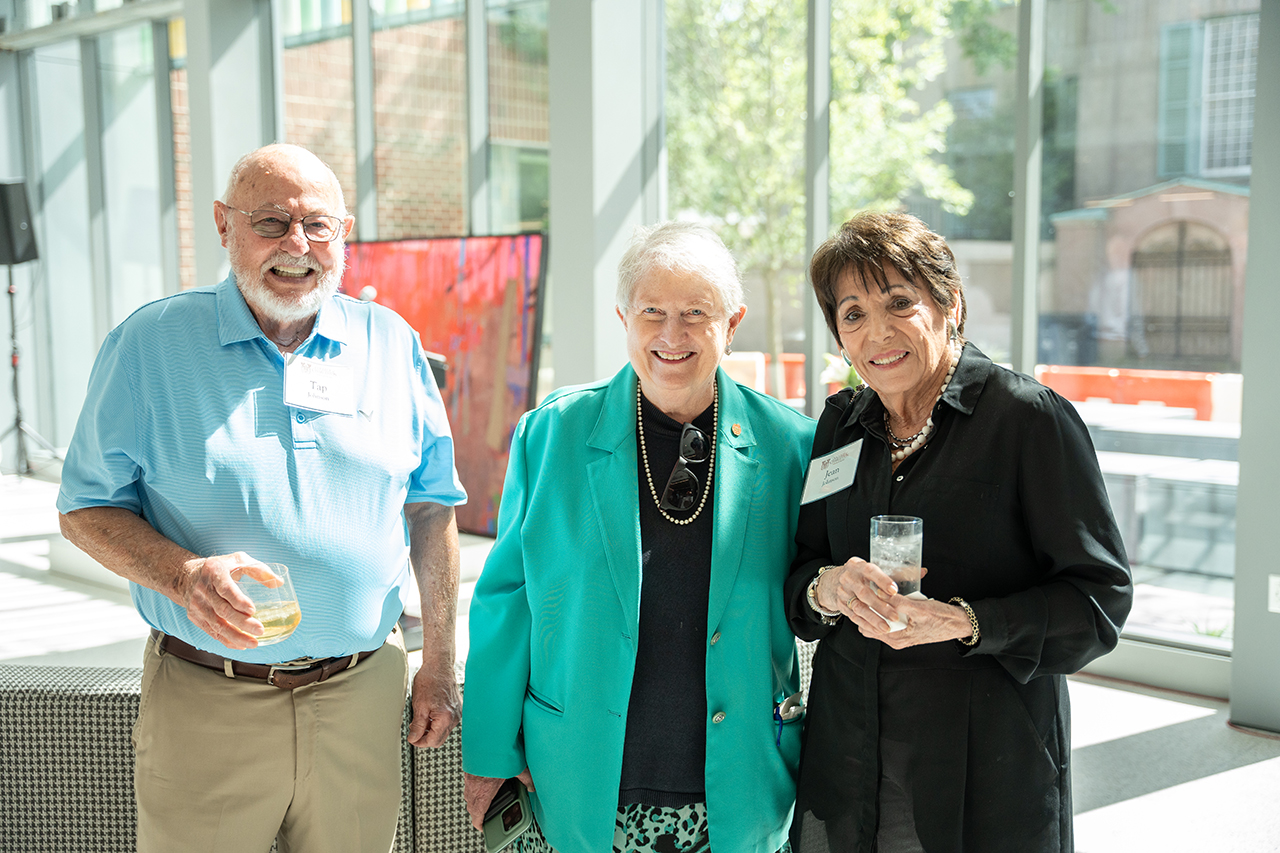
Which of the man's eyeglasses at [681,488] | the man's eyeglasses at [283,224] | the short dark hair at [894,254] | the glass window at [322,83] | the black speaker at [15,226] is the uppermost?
the glass window at [322,83]

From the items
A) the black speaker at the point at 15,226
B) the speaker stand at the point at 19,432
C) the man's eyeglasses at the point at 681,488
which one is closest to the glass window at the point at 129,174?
the black speaker at the point at 15,226

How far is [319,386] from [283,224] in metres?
0.30

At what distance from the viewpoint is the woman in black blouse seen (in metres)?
1.42

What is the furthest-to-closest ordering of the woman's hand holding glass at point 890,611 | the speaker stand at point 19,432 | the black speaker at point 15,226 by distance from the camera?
1. the speaker stand at point 19,432
2. the black speaker at point 15,226
3. the woman's hand holding glass at point 890,611

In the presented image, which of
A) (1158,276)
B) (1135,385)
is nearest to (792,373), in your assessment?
(1135,385)

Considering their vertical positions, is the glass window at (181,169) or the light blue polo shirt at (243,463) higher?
the glass window at (181,169)

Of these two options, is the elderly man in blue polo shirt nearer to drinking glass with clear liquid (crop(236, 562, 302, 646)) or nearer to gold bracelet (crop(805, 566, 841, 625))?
drinking glass with clear liquid (crop(236, 562, 302, 646))

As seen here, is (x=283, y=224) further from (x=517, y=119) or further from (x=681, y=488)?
(x=517, y=119)

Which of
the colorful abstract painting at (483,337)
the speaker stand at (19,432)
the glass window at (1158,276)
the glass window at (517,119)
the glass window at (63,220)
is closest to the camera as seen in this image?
the glass window at (1158,276)

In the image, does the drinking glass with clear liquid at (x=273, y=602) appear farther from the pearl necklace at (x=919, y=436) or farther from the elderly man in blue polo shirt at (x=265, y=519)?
the pearl necklace at (x=919, y=436)

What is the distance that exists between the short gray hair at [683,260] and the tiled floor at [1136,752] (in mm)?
2049

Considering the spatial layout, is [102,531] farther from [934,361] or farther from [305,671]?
[934,361]

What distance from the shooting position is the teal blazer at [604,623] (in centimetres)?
158

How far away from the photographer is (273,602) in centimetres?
149
